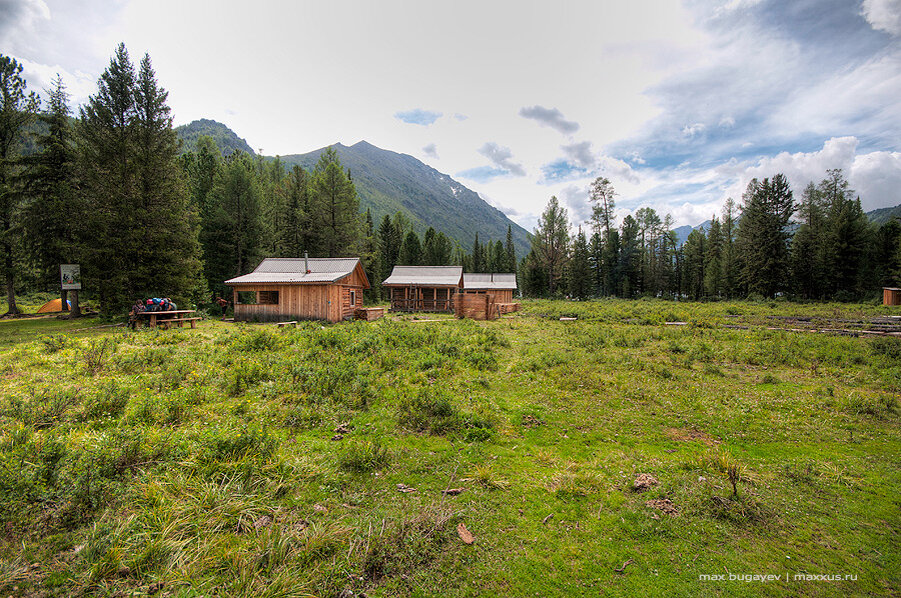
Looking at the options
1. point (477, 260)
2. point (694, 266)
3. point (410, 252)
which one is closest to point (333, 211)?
point (410, 252)

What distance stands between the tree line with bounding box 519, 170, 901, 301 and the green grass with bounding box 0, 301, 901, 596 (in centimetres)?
4323

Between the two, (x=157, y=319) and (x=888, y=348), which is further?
(x=157, y=319)

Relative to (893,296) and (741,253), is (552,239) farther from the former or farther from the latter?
(893,296)

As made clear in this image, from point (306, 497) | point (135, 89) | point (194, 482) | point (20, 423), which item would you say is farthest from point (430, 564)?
point (135, 89)

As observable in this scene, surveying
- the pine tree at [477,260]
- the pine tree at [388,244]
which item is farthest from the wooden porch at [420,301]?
the pine tree at [477,260]

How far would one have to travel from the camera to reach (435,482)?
4.69 metres

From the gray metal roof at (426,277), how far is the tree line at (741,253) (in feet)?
83.1

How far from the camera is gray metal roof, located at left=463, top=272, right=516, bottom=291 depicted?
40.2 metres

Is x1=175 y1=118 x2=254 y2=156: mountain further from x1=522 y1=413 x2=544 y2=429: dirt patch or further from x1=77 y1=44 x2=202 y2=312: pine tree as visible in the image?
x1=522 y1=413 x2=544 y2=429: dirt patch

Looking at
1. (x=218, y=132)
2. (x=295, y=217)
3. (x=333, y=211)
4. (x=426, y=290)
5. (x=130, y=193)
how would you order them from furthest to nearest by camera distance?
(x=218, y=132) → (x=295, y=217) → (x=333, y=211) → (x=426, y=290) → (x=130, y=193)

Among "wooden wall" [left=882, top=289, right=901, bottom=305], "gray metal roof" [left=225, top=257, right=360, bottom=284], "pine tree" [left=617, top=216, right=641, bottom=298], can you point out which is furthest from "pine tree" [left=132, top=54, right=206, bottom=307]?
"pine tree" [left=617, top=216, right=641, bottom=298]

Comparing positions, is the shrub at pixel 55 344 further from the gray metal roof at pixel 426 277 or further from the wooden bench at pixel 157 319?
the gray metal roof at pixel 426 277

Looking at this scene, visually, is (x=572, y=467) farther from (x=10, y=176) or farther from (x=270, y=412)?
(x=10, y=176)

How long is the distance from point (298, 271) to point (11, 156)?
65.4 ft
